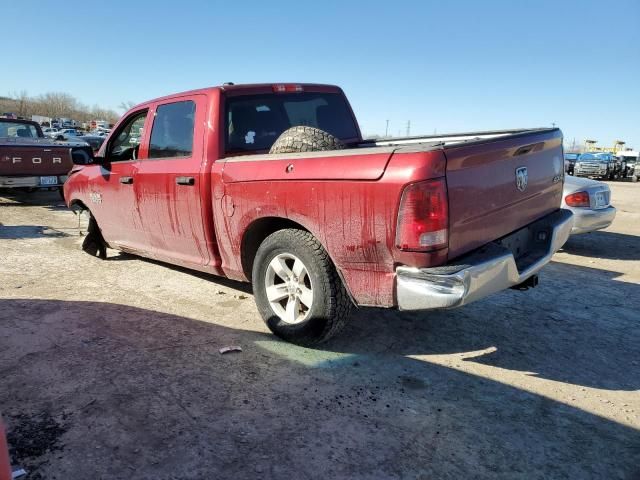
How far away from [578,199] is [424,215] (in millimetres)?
5140

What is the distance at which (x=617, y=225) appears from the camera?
9.79 meters

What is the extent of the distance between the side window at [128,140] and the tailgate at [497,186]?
337cm

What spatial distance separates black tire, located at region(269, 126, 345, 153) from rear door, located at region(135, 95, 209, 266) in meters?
0.74

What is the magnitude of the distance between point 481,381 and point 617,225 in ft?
27.6

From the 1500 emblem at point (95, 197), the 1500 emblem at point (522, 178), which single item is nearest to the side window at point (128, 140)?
the 1500 emblem at point (95, 197)

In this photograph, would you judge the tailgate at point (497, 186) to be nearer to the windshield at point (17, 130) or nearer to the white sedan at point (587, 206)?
the white sedan at point (587, 206)

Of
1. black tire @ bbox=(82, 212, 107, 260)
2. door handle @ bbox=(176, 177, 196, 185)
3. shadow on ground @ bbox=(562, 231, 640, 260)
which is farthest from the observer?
shadow on ground @ bbox=(562, 231, 640, 260)

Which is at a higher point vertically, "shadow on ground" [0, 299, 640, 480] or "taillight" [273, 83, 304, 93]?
"taillight" [273, 83, 304, 93]

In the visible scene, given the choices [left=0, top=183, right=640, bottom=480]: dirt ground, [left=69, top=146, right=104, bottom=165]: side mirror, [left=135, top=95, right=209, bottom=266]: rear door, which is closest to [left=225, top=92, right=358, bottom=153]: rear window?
[left=135, top=95, right=209, bottom=266]: rear door

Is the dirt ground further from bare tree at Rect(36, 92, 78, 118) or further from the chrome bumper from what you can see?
bare tree at Rect(36, 92, 78, 118)

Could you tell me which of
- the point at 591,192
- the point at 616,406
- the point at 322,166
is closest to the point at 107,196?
the point at 322,166

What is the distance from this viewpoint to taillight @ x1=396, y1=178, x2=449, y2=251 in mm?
2635

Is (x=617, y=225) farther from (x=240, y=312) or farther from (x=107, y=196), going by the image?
(x=107, y=196)

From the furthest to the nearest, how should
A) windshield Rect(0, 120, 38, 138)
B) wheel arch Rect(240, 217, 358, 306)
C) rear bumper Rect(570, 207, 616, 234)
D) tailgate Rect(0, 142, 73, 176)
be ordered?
1. windshield Rect(0, 120, 38, 138)
2. tailgate Rect(0, 142, 73, 176)
3. rear bumper Rect(570, 207, 616, 234)
4. wheel arch Rect(240, 217, 358, 306)
